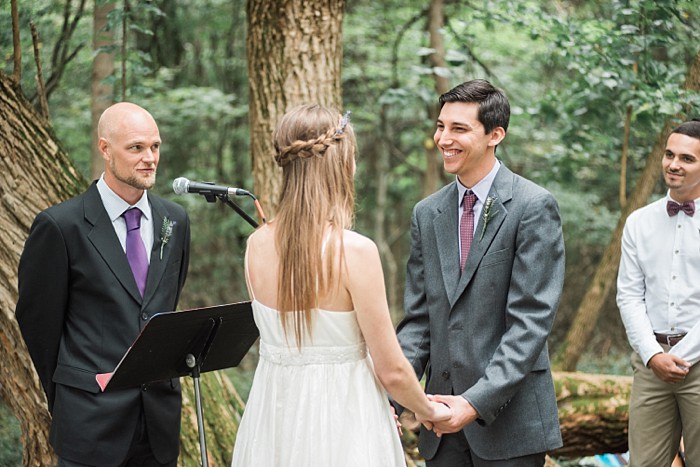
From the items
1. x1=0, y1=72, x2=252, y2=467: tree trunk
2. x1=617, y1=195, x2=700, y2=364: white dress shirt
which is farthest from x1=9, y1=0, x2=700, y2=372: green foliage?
x1=0, y1=72, x2=252, y2=467: tree trunk

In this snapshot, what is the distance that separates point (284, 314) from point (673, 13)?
3927 millimetres

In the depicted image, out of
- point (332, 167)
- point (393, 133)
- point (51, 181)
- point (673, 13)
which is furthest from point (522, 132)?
point (332, 167)

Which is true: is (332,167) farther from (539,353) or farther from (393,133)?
(393,133)

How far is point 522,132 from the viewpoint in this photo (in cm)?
984

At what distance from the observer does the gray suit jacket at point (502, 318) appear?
116 inches

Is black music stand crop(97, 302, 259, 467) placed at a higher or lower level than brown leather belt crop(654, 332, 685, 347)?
higher

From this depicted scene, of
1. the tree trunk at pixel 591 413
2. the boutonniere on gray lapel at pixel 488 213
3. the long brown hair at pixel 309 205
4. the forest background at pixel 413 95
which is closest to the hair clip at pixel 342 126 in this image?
the long brown hair at pixel 309 205

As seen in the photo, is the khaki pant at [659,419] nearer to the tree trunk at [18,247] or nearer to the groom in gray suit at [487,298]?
the groom in gray suit at [487,298]

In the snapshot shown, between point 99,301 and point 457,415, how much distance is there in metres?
1.49

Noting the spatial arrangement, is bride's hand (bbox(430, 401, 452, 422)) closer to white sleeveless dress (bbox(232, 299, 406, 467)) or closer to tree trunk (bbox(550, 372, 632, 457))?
white sleeveless dress (bbox(232, 299, 406, 467))

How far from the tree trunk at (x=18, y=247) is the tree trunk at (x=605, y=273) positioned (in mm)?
4351

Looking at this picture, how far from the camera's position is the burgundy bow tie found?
421 centimetres

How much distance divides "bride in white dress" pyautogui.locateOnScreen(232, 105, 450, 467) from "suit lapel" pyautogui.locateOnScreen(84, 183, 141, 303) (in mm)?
715

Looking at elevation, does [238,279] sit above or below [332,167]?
below
